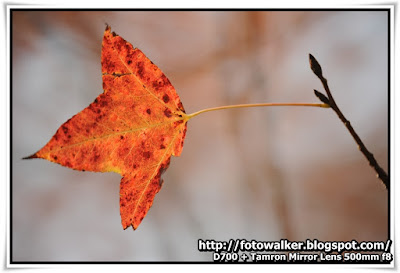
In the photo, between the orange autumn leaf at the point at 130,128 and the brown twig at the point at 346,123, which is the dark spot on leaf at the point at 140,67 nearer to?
the orange autumn leaf at the point at 130,128

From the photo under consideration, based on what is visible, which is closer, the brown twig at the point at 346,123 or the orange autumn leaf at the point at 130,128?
the brown twig at the point at 346,123

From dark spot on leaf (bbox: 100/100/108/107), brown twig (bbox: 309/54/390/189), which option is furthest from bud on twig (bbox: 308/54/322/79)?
dark spot on leaf (bbox: 100/100/108/107)

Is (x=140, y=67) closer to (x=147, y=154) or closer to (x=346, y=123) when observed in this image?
(x=147, y=154)

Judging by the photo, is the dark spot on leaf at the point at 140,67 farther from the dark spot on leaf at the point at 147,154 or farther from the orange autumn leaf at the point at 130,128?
the dark spot on leaf at the point at 147,154

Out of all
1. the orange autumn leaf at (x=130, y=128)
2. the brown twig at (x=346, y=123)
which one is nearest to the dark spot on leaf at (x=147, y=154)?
the orange autumn leaf at (x=130, y=128)

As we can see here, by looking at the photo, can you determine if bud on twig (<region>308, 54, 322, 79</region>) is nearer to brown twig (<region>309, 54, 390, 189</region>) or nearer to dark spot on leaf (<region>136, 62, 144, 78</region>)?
brown twig (<region>309, 54, 390, 189</region>)

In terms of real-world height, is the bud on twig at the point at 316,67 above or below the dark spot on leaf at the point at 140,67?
below

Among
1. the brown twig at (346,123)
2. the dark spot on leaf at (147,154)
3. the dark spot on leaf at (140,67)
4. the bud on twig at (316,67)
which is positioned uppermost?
the dark spot on leaf at (140,67)

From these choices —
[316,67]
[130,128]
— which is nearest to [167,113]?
[130,128]
